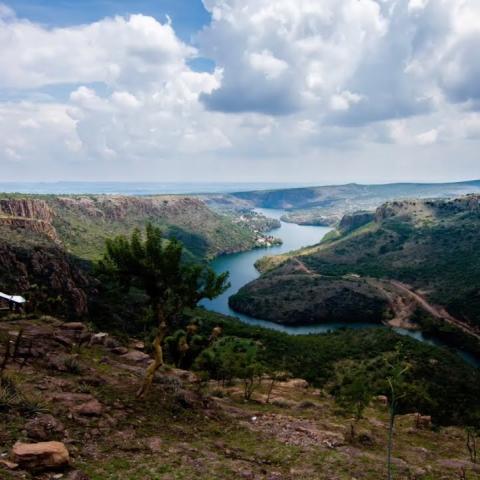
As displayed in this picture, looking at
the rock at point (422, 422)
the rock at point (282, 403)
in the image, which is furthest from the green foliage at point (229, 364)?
the rock at point (422, 422)

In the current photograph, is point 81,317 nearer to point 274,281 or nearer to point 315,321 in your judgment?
point 315,321

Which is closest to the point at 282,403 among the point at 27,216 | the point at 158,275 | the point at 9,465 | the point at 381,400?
the point at 381,400

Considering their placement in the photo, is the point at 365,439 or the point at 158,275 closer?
the point at 158,275

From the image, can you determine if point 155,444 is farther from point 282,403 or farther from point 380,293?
point 380,293

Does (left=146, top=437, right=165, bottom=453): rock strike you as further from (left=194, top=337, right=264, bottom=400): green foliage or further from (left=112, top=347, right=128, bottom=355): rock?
(left=194, top=337, right=264, bottom=400): green foliage

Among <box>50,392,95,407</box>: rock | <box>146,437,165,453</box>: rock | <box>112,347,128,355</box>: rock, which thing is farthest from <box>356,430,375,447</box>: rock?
<box>112,347,128,355</box>: rock
